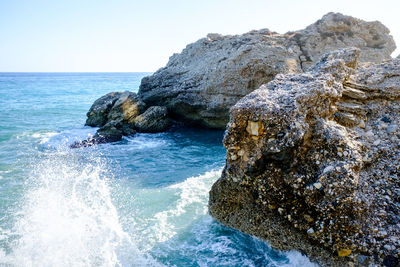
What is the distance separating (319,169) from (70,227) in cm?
544

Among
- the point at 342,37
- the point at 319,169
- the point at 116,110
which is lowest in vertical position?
the point at 116,110

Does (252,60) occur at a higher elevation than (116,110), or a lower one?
higher

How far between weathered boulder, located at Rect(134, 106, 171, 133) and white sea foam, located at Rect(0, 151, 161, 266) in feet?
21.1

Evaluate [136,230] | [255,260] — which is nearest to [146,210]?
[136,230]

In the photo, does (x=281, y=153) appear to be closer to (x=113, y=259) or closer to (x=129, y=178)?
(x=113, y=259)

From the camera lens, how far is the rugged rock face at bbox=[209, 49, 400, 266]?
3938mm

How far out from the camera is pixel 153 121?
15.7 meters

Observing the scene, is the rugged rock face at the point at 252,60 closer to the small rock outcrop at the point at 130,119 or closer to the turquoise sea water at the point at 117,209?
the small rock outcrop at the point at 130,119

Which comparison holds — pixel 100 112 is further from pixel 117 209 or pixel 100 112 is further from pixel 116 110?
pixel 117 209

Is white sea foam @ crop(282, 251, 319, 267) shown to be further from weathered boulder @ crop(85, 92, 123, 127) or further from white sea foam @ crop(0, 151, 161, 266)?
weathered boulder @ crop(85, 92, 123, 127)

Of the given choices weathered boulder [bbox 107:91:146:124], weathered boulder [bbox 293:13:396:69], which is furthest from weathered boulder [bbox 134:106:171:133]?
weathered boulder [bbox 293:13:396:69]

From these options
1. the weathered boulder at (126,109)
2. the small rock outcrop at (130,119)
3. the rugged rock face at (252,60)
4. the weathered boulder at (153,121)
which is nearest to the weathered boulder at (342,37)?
the rugged rock face at (252,60)

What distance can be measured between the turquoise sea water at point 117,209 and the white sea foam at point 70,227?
0.07ft

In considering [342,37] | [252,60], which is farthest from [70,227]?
[342,37]
